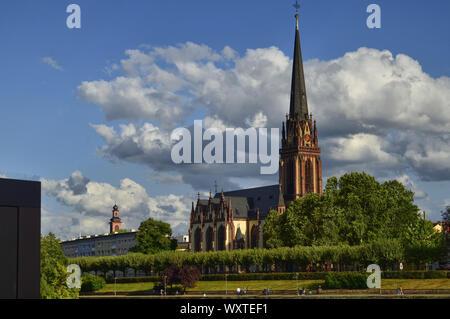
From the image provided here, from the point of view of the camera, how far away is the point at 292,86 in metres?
196

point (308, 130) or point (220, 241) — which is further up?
point (308, 130)

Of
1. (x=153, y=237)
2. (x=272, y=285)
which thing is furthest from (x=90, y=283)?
(x=153, y=237)

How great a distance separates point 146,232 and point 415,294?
333 feet

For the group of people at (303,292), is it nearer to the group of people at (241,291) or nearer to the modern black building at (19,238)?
the group of people at (241,291)

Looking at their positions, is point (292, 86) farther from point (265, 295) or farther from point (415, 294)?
point (415, 294)

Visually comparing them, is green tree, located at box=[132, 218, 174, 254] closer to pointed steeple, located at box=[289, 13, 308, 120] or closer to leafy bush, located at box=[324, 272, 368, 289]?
pointed steeple, located at box=[289, 13, 308, 120]

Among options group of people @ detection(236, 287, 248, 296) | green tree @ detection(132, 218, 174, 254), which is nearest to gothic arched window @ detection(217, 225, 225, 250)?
green tree @ detection(132, 218, 174, 254)

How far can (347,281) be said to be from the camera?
114 meters

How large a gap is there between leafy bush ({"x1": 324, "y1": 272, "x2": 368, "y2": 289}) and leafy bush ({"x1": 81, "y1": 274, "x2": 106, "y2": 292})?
48664 millimetres

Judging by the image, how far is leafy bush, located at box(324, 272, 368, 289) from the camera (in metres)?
113

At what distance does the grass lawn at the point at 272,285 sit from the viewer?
107 metres

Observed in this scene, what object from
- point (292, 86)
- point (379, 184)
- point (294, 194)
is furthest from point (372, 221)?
point (292, 86)
